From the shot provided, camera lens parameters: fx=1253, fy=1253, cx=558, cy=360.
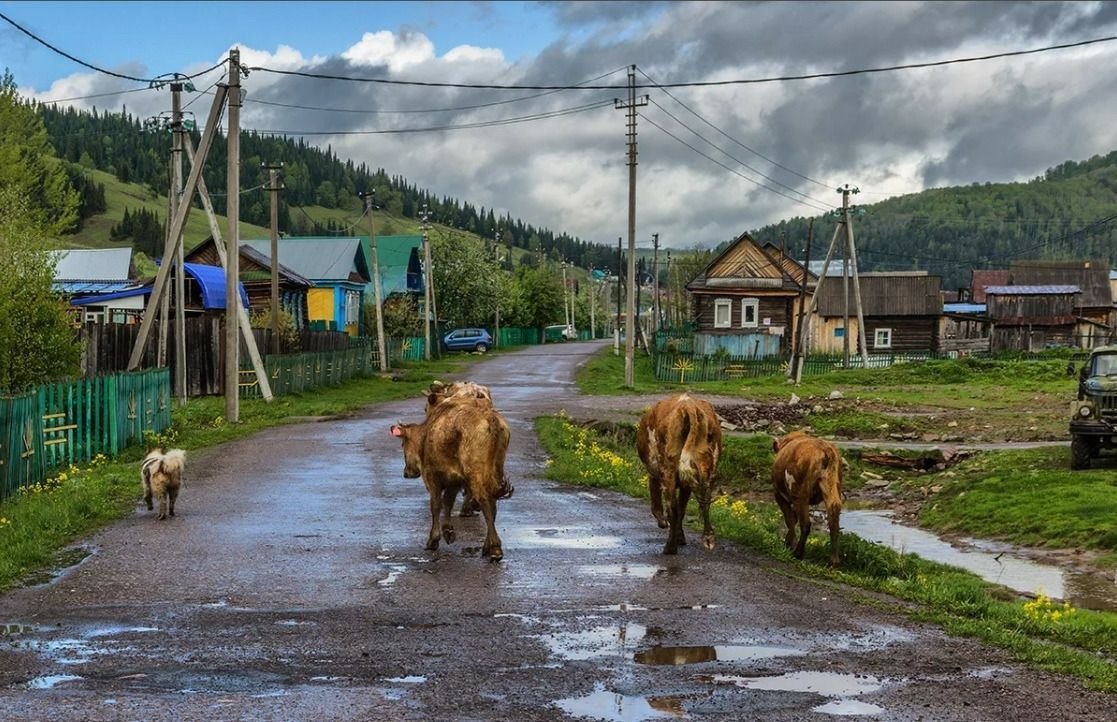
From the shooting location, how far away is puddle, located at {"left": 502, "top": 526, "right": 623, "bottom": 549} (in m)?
13.3

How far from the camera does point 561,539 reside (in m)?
13.7

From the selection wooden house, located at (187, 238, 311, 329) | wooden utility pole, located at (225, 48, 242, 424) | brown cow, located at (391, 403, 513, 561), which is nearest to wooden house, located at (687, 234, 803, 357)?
wooden house, located at (187, 238, 311, 329)

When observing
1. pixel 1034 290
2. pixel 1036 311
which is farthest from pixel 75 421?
pixel 1034 290

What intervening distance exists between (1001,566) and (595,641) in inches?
387

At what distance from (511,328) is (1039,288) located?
5064cm

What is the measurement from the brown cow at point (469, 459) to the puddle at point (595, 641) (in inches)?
114

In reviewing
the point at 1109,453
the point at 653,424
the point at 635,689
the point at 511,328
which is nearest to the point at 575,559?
the point at 653,424

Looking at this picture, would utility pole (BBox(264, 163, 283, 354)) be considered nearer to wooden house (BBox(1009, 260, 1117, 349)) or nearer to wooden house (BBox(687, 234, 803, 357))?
wooden house (BBox(687, 234, 803, 357))

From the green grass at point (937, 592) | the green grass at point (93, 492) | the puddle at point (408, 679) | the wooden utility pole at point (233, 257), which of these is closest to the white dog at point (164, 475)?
the green grass at point (93, 492)

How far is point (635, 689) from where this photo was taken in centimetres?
750

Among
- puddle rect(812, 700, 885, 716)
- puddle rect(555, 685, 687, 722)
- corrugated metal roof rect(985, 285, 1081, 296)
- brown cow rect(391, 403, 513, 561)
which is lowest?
puddle rect(812, 700, 885, 716)

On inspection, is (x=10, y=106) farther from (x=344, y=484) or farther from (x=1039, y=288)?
(x=1039, y=288)

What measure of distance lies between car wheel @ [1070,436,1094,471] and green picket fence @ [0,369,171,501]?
1775cm

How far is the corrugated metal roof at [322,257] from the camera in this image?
74.2m
